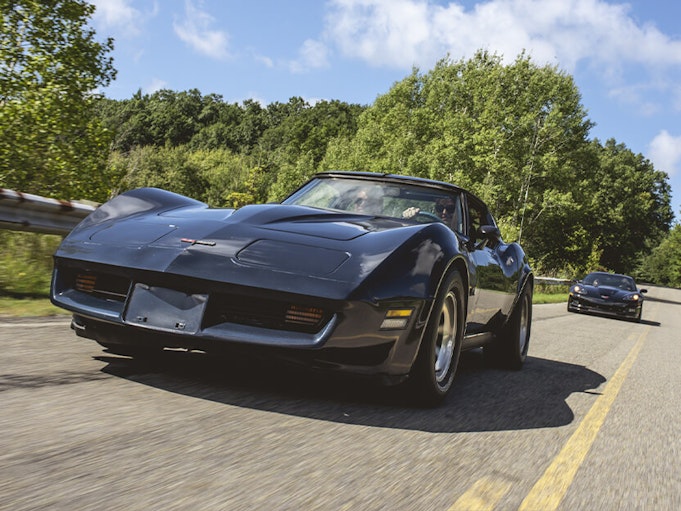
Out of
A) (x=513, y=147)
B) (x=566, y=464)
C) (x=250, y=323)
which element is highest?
(x=513, y=147)

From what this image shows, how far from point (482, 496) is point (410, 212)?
2.43m

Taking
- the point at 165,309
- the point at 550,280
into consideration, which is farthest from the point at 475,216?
the point at 550,280

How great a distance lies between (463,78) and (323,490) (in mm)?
53020

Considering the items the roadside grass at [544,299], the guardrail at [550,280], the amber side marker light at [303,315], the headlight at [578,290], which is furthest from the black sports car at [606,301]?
the amber side marker light at [303,315]

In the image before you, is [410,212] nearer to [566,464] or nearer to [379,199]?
[379,199]

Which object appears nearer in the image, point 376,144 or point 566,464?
point 566,464

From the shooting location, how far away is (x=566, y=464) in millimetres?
3092

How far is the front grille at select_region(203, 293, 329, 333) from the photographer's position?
3.10 metres

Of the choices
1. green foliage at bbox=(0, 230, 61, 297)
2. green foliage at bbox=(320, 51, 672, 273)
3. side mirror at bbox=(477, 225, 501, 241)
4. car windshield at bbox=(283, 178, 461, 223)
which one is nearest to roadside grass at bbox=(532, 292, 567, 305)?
green foliage at bbox=(320, 51, 672, 273)

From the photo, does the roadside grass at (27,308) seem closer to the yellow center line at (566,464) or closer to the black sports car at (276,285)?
the black sports car at (276,285)

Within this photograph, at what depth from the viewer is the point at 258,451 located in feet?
8.43

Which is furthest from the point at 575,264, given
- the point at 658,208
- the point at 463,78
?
the point at 658,208

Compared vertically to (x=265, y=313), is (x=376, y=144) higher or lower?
higher

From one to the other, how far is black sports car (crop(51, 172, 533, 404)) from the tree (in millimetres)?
12021
